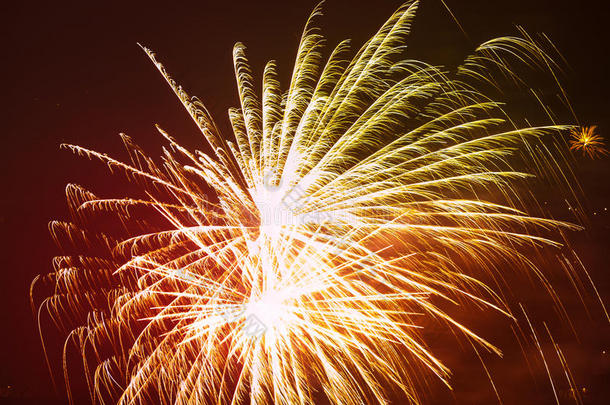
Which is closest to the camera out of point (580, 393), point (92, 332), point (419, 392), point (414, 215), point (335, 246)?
point (335, 246)

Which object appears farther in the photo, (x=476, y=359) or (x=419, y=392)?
(x=476, y=359)

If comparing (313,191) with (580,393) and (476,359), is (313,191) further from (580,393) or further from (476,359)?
(580,393)

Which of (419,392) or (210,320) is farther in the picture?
(419,392)

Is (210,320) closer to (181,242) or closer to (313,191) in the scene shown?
(181,242)

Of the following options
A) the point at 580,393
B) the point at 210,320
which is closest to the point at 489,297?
the point at 580,393

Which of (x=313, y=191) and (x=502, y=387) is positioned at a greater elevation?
(x=313, y=191)

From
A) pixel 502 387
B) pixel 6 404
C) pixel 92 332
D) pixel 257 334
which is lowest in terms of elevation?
pixel 502 387

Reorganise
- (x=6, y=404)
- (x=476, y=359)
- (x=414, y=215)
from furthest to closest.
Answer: (x=476, y=359) < (x=6, y=404) < (x=414, y=215)

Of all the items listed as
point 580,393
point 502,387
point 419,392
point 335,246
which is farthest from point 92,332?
point 580,393

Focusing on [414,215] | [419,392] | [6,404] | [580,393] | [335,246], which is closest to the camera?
[335,246]
